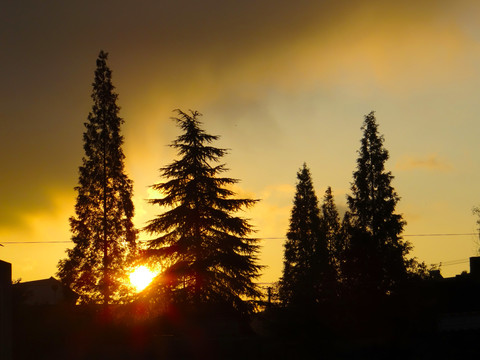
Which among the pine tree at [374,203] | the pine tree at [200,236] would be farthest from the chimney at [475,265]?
the pine tree at [200,236]

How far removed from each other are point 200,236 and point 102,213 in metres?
7.68

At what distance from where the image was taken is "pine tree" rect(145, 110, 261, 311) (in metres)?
36.9

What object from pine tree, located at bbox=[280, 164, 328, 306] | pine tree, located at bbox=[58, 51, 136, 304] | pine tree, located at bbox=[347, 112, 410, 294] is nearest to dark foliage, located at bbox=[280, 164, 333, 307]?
pine tree, located at bbox=[280, 164, 328, 306]

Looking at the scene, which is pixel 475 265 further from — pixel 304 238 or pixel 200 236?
pixel 200 236

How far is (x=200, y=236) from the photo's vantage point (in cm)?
3794

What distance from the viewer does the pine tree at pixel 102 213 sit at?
3962 cm

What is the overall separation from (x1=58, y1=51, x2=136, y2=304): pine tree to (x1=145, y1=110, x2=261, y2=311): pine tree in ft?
10.7

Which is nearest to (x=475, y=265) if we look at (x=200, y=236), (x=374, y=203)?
(x=374, y=203)

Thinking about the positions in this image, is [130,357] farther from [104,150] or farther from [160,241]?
[104,150]

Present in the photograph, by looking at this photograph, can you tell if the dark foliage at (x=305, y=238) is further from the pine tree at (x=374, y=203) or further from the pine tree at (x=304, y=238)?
the pine tree at (x=374, y=203)

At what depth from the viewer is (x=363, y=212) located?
45594 mm

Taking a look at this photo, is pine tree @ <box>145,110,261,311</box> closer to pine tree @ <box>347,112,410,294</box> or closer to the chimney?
pine tree @ <box>347,112,410,294</box>

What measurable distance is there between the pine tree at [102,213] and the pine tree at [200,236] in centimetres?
325

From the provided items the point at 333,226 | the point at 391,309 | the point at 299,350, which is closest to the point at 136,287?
the point at 391,309
